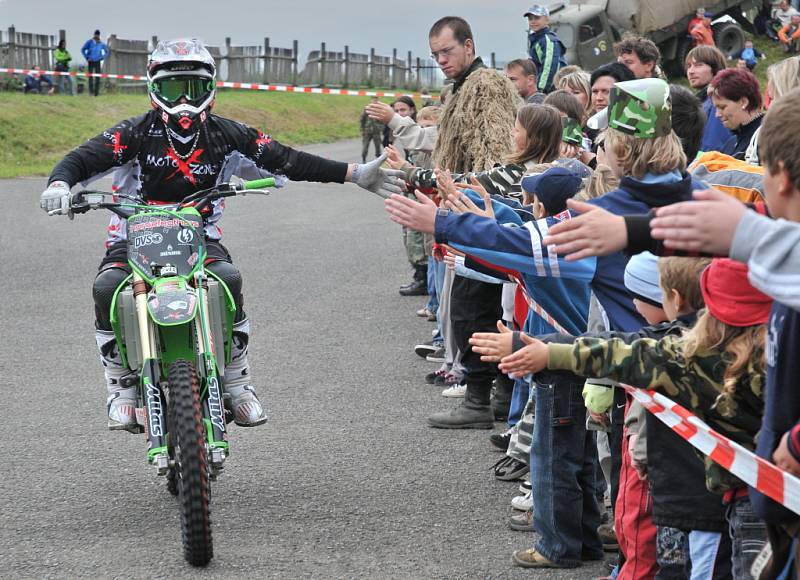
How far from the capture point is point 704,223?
2.41 m

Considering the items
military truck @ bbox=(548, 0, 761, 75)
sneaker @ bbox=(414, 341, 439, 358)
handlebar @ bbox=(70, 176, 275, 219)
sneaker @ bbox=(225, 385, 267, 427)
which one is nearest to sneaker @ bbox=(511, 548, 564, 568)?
sneaker @ bbox=(225, 385, 267, 427)

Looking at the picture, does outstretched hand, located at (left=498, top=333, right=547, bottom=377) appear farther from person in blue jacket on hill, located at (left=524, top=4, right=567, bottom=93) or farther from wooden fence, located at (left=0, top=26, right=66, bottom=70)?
wooden fence, located at (left=0, top=26, right=66, bottom=70)

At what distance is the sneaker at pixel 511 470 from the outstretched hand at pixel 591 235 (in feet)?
11.7

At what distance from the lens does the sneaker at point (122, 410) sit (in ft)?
18.7

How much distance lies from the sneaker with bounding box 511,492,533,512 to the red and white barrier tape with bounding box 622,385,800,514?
6.80 feet

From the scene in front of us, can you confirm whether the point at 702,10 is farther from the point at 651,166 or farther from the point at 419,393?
the point at 651,166

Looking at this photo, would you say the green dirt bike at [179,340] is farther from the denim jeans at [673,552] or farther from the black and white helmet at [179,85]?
the denim jeans at [673,552]

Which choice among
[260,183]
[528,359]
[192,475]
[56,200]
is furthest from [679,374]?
[56,200]

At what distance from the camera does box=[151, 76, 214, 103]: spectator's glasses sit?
5945 millimetres

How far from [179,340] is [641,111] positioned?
2322 millimetres

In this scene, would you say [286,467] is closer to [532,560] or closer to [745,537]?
[532,560]

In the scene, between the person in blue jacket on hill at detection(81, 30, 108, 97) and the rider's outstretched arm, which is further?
the person in blue jacket on hill at detection(81, 30, 108, 97)

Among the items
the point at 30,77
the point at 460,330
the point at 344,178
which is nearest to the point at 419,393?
the point at 460,330

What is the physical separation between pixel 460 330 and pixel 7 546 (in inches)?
121
